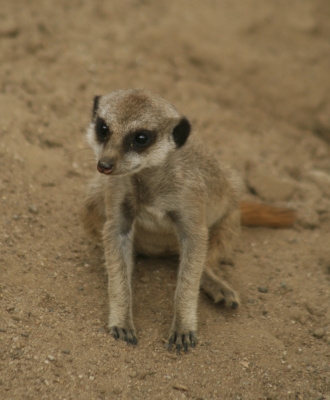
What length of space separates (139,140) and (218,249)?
50.4 inches

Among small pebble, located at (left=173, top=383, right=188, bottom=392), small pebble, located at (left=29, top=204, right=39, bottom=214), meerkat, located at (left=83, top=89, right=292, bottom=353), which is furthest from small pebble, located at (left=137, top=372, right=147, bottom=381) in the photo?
small pebble, located at (left=29, top=204, right=39, bottom=214)

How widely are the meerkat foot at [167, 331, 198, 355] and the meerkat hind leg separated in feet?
1.58

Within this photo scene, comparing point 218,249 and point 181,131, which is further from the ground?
point 181,131

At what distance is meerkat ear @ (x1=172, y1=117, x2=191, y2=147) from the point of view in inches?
134

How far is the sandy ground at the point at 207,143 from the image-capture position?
3156 mm

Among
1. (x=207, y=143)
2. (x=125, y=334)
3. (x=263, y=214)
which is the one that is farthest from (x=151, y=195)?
(x=207, y=143)

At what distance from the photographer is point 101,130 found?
128 inches

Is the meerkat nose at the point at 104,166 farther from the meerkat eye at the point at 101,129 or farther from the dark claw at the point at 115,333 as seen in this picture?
the dark claw at the point at 115,333

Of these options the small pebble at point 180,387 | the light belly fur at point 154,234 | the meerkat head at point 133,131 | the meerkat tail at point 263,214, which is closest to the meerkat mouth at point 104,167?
the meerkat head at point 133,131

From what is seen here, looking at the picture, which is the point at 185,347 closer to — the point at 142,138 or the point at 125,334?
the point at 125,334

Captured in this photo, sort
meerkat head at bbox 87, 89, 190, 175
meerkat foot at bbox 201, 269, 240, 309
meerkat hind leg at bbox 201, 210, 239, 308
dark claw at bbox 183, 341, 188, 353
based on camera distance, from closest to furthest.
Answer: meerkat head at bbox 87, 89, 190, 175
dark claw at bbox 183, 341, 188, 353
meerkat foot at bbox 201, 269, 240, 309
meerkat hind leg at bbox 201, 210, 239, 308

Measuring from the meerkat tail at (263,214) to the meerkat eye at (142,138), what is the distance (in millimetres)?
1628

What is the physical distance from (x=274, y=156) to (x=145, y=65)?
171 cm

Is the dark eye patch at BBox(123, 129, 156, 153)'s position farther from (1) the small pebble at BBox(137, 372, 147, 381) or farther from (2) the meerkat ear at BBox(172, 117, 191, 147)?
(1) the small pebble at BBox(137, 372, 147, 381)
